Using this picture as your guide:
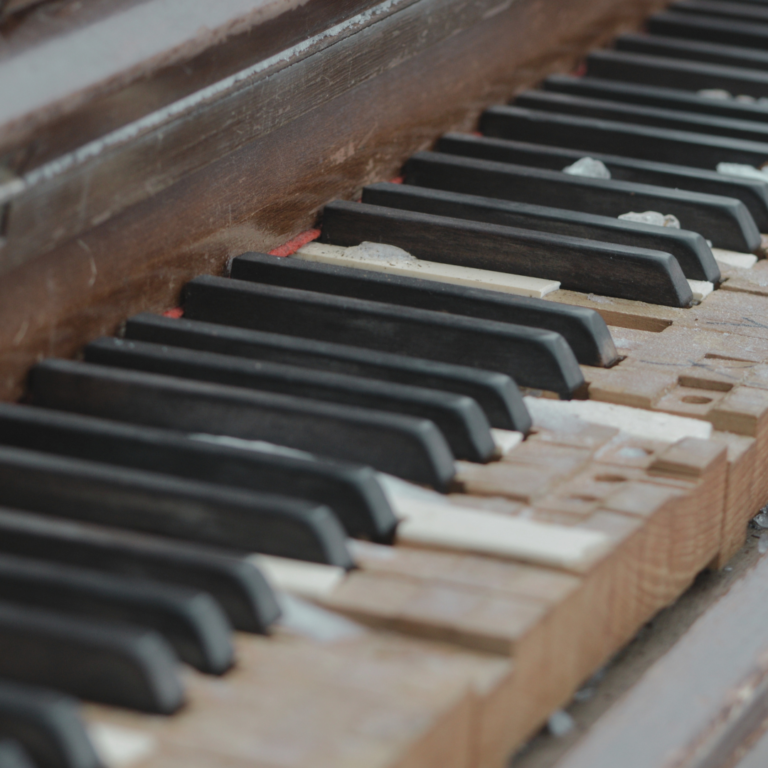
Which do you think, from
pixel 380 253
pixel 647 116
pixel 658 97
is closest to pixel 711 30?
pixel 658 97

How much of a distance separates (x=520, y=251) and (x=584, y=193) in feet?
1.01

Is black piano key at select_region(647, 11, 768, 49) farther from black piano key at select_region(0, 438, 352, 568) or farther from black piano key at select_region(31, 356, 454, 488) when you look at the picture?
black piano key at select_region(0, 438, 352, 568)

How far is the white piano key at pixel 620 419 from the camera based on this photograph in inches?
61.4

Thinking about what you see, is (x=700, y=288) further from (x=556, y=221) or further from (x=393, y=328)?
(x=393, y=328)

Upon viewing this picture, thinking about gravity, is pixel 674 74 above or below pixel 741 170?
above

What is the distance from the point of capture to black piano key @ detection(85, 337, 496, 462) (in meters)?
1.49

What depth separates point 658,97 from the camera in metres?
2.85

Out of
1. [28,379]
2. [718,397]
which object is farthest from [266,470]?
[718,397]

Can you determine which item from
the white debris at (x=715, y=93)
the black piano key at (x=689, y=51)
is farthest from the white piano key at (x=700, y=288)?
the black piano key at (x=689, y=51)

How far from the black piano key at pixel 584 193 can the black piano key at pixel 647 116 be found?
0.39m

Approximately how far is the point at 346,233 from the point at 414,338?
1.51 feet

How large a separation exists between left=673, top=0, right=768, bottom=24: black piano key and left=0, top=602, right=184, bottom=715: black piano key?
107 inches

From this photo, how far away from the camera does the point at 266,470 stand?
1369 millimetres

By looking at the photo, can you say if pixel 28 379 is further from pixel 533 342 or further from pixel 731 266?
pixel 731 266
